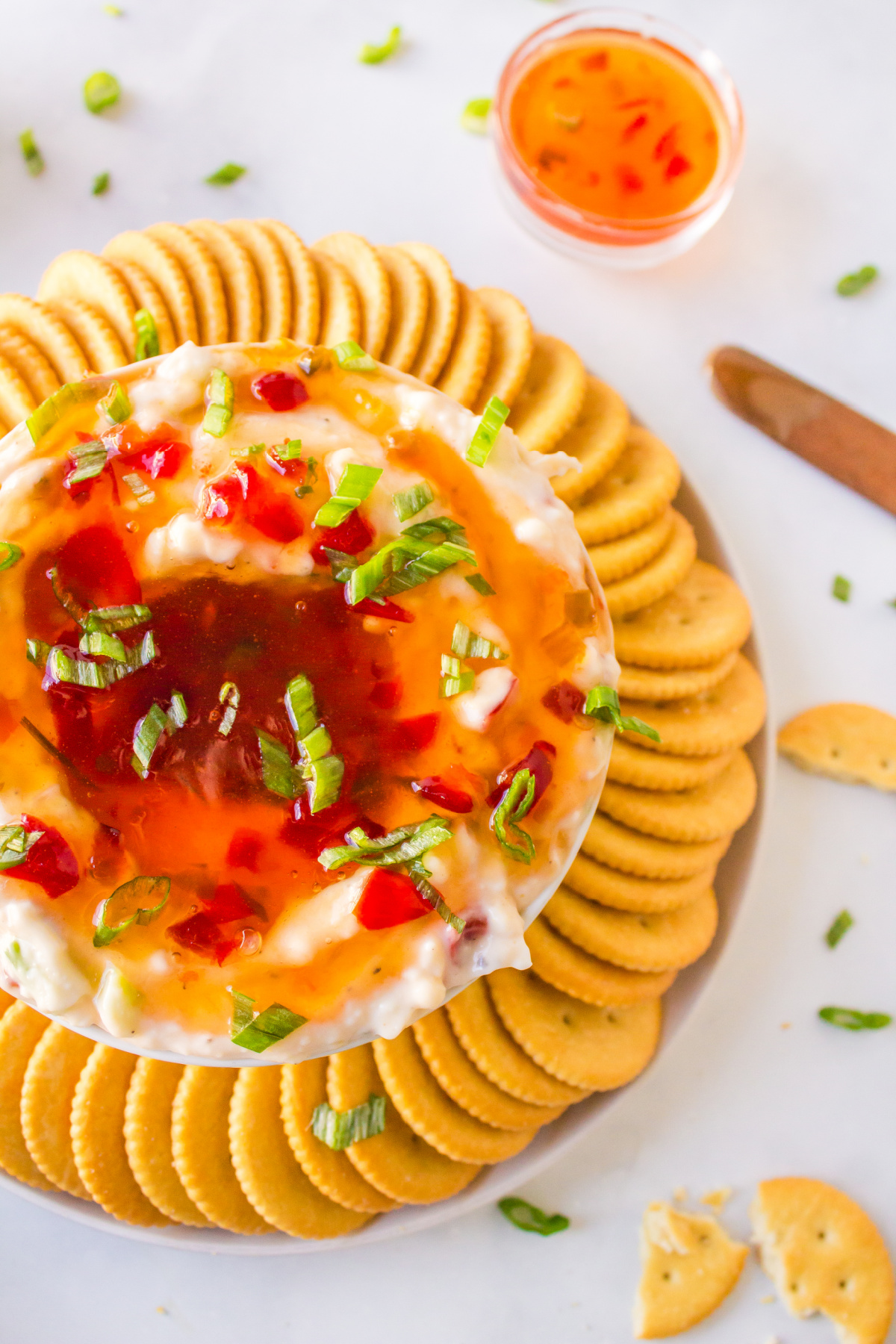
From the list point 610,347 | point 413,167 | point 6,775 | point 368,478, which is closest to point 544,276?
point 610,347

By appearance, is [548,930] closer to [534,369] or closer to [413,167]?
[534,369]

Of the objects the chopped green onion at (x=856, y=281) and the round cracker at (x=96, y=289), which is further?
the chopped green onion at (x=856, y=281)

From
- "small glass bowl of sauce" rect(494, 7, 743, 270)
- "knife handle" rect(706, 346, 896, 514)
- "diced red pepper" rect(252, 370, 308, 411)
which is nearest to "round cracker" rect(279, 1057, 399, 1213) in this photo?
"diced red pepper" rect(252, 370, 308, 411)

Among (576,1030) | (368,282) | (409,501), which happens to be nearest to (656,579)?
(409,501)

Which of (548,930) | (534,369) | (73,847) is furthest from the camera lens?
(534,369)

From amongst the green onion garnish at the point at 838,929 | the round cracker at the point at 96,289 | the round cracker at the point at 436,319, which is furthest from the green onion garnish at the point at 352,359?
the green onion garnish at the point at 838,929

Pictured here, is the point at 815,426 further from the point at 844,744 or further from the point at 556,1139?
the point at 556,1139

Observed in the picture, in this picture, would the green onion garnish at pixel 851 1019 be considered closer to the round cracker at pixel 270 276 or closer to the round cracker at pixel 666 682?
the round cracker at pixel 666 682
